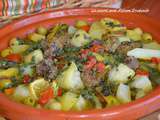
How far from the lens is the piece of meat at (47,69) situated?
0.92 meters

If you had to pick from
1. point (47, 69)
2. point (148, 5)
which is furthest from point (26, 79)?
point (148, 5)

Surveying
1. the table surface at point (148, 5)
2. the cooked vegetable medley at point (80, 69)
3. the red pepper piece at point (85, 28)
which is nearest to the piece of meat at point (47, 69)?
the cooked vegetable medley at point (80, 69)

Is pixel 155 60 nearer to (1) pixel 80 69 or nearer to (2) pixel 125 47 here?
(2) pixel 125 47

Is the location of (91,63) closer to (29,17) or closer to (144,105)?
(144,105)

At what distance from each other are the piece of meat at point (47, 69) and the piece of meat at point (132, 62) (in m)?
0.18

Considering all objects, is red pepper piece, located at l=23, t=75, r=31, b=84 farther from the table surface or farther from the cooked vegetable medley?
the table surface

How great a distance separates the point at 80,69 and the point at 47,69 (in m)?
0.08

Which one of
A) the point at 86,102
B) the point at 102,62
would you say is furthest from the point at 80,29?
the point at 86,102

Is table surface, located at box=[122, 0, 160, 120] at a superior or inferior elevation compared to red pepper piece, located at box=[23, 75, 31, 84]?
superior

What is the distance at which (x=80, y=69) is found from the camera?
0.94 meters

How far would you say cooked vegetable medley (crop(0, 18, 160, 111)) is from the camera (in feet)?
2.89

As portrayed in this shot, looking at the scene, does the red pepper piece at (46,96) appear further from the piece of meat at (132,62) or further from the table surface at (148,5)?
the table surface at (148,5)

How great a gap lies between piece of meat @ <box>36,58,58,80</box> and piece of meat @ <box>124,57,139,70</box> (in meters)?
0.18

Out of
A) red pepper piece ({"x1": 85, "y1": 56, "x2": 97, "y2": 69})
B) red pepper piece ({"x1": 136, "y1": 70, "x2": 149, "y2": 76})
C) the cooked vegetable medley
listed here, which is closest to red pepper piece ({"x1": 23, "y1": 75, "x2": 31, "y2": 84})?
the cooked vegetable medley
